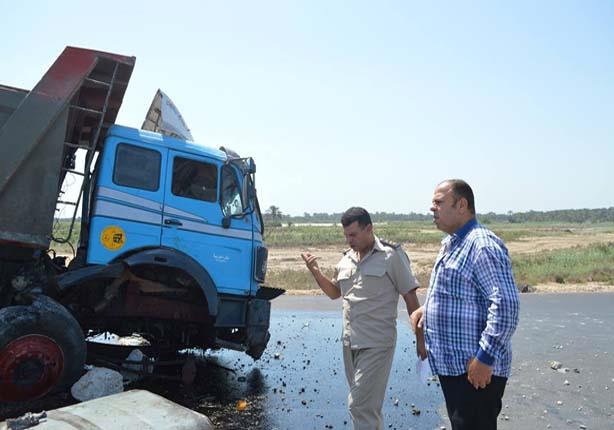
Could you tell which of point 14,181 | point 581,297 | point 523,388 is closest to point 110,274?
point 14,181

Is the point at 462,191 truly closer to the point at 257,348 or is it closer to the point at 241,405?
the point at 241,405

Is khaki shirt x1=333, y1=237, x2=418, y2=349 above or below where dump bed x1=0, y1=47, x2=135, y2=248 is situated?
below

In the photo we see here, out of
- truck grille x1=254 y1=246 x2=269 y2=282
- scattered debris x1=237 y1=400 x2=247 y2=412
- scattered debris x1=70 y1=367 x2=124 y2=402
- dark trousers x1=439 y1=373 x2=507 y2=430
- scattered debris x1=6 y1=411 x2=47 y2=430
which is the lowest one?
scattered debris x1=237 y1=400 x2=247 y2=412

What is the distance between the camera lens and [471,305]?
317 centimetres

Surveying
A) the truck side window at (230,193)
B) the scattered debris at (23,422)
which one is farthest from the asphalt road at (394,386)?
the scattered debris at (23,422)

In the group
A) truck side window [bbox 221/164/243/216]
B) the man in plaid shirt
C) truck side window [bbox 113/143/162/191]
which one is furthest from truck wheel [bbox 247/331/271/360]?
the man in plaid shirt

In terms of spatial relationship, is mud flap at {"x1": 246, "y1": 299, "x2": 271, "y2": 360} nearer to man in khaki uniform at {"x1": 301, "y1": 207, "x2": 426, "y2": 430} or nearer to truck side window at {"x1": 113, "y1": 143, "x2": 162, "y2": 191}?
truck side window at {"x1": 113, "y1": 143, "x2": 162, "y2": 191}

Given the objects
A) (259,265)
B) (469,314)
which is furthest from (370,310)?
(259,265)

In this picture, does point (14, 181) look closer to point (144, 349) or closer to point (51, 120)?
point (51, 120)

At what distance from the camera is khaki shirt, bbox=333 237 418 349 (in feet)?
14.2

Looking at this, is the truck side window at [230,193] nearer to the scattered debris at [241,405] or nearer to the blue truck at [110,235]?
the blue truck at [110,235]

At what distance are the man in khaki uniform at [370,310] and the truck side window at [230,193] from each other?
3018 millimetres

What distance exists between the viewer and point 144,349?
8.20m

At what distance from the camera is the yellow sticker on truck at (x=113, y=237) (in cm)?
656
